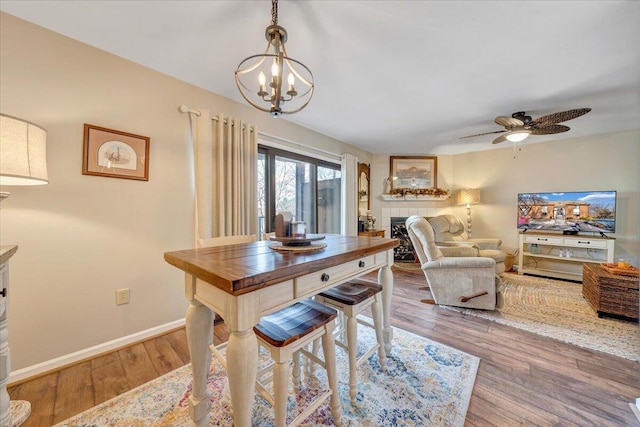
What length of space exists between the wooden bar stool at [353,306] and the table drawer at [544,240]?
3743 millimetres

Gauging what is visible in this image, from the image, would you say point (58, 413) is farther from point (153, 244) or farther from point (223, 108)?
point (223, 108)

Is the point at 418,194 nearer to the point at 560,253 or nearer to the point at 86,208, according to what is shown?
the point at 560,253

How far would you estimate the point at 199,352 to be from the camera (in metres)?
1.13

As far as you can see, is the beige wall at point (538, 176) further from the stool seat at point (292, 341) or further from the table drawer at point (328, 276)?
the stool seat at point (292, 341)

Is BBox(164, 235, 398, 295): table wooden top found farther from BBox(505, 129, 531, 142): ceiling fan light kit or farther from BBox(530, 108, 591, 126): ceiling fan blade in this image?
BBox(505, 129, 531, 142): ceiling fan light kit

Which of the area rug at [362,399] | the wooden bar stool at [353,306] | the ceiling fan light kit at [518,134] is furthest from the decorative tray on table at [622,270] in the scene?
the wooden bar stool at [353,306]

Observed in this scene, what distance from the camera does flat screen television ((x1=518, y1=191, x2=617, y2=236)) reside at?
3.46m

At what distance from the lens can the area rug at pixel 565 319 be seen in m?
1.90

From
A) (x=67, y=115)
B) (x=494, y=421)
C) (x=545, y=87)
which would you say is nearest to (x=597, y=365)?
(x=494, y=421)

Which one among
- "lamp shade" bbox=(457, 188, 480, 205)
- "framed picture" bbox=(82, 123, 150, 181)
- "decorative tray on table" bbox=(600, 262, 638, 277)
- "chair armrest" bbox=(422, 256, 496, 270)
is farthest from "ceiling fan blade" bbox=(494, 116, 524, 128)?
"framed picture" bbox=(82, 123, 150, 181)

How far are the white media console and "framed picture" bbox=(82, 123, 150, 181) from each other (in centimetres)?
527

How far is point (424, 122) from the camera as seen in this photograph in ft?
10.3

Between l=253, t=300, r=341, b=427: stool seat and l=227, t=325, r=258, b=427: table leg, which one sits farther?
l=253, t=300, r=341, b=427: stool seat

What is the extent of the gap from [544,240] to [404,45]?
393 centimetres
